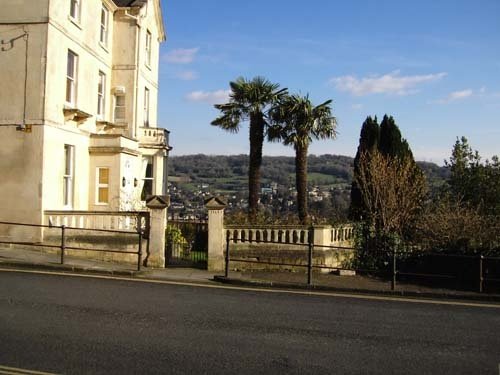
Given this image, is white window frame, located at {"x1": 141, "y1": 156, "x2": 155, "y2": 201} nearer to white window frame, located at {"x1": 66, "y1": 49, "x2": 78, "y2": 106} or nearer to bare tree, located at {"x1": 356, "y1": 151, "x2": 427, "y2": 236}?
white window frame, located at {"x1": 66, "y1": 49, "x2": 78, "y2": 106}

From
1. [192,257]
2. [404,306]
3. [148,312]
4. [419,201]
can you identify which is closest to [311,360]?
[148,312]

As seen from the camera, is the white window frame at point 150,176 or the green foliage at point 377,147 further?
the white window frame at point 150,176

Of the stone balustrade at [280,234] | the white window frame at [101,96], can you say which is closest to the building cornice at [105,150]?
the white window frame at [101,96]

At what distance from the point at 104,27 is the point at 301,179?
38.3ft

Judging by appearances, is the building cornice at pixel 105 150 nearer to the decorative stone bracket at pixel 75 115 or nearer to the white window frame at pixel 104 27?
the decorative stone bracket at pixel 75 115

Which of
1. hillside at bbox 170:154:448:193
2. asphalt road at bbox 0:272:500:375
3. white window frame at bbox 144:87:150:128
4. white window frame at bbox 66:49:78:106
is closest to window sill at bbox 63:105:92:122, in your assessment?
white window frame at bbox 66:49:78:106

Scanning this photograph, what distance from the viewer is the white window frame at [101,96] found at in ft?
77.7

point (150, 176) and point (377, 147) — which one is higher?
point (377, 147)

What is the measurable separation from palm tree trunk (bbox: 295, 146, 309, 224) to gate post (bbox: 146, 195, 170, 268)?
11.7m

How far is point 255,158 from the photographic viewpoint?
28.2 m

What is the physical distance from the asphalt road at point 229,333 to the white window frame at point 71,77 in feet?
31.2

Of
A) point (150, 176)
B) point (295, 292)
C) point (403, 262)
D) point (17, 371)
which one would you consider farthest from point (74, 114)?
point (17, 371)

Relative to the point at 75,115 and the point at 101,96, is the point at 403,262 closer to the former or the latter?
the point at 75,115

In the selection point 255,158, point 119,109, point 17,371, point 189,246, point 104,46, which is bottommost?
point 17,371
